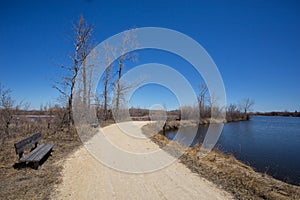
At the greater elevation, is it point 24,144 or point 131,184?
point 24,144

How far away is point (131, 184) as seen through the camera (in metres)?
4.71

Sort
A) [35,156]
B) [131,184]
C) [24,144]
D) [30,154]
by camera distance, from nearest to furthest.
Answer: [131,184] → [35,156] → [30,154] → [24,144]

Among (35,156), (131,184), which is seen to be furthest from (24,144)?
(131,184)

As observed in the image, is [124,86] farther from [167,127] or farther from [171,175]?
[171,175]

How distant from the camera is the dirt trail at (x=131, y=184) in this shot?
4.10 meters

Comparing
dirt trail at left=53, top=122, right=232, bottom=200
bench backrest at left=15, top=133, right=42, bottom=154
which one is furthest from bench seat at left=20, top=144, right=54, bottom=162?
dirt trail at left=53, top=122, right=232, bottom=200

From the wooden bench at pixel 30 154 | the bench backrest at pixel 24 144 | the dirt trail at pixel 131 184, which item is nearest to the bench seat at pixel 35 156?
the wooden bench at pixel 30 154

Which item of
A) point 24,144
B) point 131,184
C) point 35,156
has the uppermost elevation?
point 24,144

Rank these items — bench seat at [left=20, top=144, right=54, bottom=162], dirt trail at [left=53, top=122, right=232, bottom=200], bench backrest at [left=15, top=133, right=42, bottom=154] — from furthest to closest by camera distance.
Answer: bench backrest at [left=15, top=133, right=42, bottom=154] → bench seat at [left=20, top=144, right=54, bottom=162] → dirt trail at [left=53, top=122, right=232, bottom=200]

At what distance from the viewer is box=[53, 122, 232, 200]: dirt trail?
410cm

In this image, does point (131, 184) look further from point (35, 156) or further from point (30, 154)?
point (30, 154)

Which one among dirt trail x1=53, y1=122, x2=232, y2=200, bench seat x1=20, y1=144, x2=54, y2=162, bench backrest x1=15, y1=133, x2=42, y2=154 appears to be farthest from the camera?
bench backrest x1=15, y1=133, x2=42, y2=154

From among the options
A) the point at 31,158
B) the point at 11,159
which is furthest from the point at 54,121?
the point at 31,158

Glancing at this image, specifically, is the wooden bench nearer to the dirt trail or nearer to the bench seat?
the bench seat
